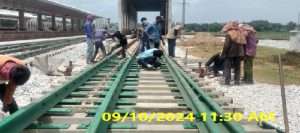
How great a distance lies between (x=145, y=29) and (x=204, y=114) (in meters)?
13.3

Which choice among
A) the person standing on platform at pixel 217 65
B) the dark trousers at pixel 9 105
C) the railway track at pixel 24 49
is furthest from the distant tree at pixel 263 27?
the dark trousers at pixel 9 105

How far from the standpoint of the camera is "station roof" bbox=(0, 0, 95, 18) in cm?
4284

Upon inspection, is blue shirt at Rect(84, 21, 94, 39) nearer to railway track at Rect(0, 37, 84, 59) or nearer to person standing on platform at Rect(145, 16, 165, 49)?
person standing on platform at Rect(145, 16, 165, 49)

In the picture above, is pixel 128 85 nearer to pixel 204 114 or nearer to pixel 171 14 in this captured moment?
pixel 204 114

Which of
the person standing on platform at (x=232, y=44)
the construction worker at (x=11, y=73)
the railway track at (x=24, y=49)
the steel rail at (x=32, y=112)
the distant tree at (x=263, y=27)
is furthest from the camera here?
the distant tree at (x=263, y=27)

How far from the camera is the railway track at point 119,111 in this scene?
5844 millimetres

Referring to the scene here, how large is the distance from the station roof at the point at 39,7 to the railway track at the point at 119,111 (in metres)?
34.0

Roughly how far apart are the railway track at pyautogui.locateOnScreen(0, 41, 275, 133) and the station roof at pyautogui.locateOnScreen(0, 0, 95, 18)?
34.0 m

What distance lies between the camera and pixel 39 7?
52562 mm

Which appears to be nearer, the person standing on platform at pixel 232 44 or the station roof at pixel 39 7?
the person standing on platform at pixel 232 44

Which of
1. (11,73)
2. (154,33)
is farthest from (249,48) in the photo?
(11,73)

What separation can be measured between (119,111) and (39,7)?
4741 centimetres

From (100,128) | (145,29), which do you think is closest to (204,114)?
(100,128)

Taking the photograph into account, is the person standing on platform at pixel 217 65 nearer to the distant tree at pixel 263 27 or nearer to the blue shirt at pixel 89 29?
the blue shirt at pixel 89 29
